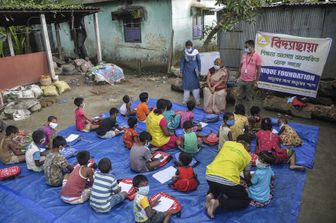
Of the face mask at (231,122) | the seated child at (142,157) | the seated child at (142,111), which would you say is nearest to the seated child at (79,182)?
the seated child at (142,157)

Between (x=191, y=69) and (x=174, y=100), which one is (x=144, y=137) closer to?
(x=191, y=69)

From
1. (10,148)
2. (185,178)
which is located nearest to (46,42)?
(10,148)

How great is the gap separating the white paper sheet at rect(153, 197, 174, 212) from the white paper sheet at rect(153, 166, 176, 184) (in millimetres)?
640

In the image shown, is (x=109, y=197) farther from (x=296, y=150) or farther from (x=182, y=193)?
(x=296, y=150)

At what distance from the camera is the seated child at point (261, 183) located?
450 centimetres

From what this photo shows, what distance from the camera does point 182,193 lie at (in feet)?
16.8

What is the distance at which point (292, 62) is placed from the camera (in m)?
8.47

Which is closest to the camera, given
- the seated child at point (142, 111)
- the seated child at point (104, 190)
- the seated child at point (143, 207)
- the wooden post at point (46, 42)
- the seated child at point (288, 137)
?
the seated child at point (143, 207)

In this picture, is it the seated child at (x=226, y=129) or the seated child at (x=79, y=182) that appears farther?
the seated child at (x=226, y=129)

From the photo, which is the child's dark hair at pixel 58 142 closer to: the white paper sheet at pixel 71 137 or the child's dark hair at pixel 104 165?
the child's dark hair at pixel 104 165

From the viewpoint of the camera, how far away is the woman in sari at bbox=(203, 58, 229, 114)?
27.9 feet

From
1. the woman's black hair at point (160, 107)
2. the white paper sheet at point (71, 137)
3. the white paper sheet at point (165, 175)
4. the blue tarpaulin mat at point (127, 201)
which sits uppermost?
the woman's black hair at point (160, 107)

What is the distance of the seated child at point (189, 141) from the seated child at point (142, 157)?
2.36 feet

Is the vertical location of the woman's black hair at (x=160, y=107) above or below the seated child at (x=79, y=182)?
above
